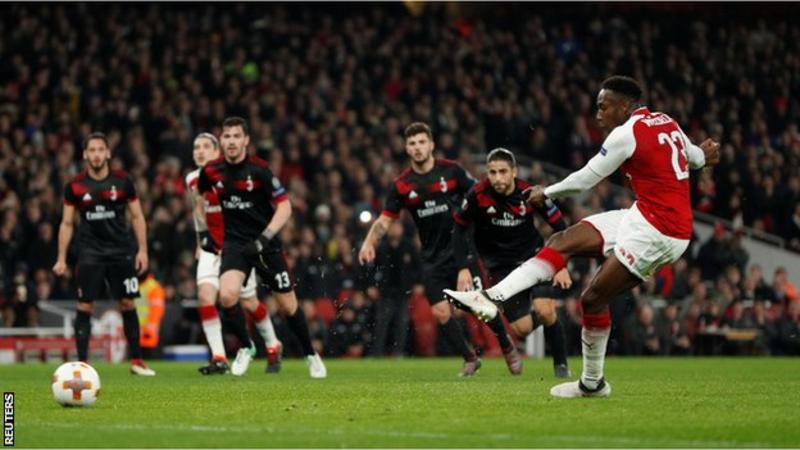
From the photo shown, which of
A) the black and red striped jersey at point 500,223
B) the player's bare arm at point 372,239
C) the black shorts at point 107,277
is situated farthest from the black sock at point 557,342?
the black shorts at point 107,277

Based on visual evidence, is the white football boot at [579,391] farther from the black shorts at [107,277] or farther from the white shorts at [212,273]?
the black shorts at [107,277]

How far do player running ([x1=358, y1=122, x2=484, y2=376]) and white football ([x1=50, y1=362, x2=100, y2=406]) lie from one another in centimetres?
520

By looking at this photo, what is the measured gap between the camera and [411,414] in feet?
32.9

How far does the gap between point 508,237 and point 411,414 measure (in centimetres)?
540

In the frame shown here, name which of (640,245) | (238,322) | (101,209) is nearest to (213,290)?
(238,322)

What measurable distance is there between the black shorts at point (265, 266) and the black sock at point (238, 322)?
1229 mm

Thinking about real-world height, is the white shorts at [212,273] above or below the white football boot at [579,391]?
above

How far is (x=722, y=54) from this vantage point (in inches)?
1287

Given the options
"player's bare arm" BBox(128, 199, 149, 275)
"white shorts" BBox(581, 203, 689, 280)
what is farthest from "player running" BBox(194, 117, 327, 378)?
"white shorts" BBox(581, 203, 689, 280)

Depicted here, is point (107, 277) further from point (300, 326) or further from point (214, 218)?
point (300, 326)

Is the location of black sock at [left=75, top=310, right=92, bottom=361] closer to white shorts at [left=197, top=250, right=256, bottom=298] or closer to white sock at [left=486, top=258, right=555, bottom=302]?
white shorts at [left=197, top=250, right=256, bottom=298]

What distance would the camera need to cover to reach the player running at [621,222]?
1073cm

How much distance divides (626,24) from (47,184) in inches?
572

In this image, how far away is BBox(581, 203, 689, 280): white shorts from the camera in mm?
10797
